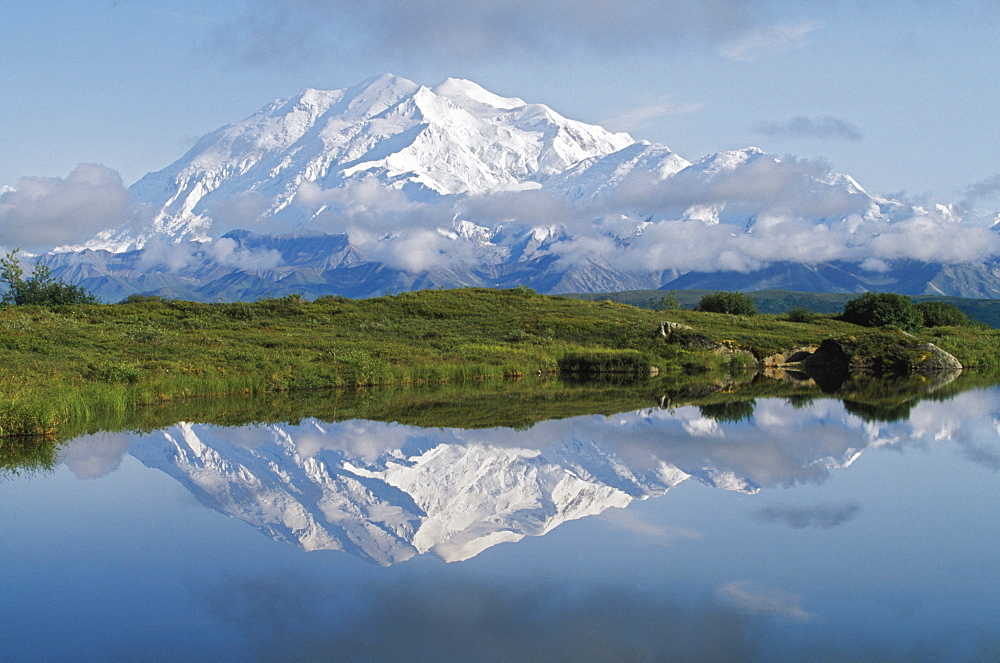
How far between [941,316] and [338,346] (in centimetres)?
5574

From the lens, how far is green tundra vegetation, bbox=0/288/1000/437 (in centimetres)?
3045

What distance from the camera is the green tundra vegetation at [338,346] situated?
99.9 feet

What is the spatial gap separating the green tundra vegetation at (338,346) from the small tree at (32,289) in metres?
12.3

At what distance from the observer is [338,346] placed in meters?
45.2

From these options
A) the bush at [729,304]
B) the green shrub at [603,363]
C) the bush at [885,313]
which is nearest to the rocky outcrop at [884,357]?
the green shrub at [603,363]

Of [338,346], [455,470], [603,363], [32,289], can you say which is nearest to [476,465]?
[455,470]

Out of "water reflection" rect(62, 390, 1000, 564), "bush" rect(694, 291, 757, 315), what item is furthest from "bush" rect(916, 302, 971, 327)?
"water reflection" rect(62, 390, 1000, 564)

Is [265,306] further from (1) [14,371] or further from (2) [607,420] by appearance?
(2) [607,420]

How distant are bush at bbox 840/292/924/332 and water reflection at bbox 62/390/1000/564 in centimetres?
4414

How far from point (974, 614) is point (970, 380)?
4092 cm

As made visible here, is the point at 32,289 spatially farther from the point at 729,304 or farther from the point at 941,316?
the point at 941,316

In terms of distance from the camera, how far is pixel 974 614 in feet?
33.0

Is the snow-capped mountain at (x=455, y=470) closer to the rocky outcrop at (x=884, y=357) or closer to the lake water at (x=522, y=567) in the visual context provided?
the lake water at (x=522, y=567)

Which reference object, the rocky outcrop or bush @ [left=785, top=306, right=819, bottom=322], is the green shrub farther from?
bush @ [left=785, top=306, right=819, bottom=322]
